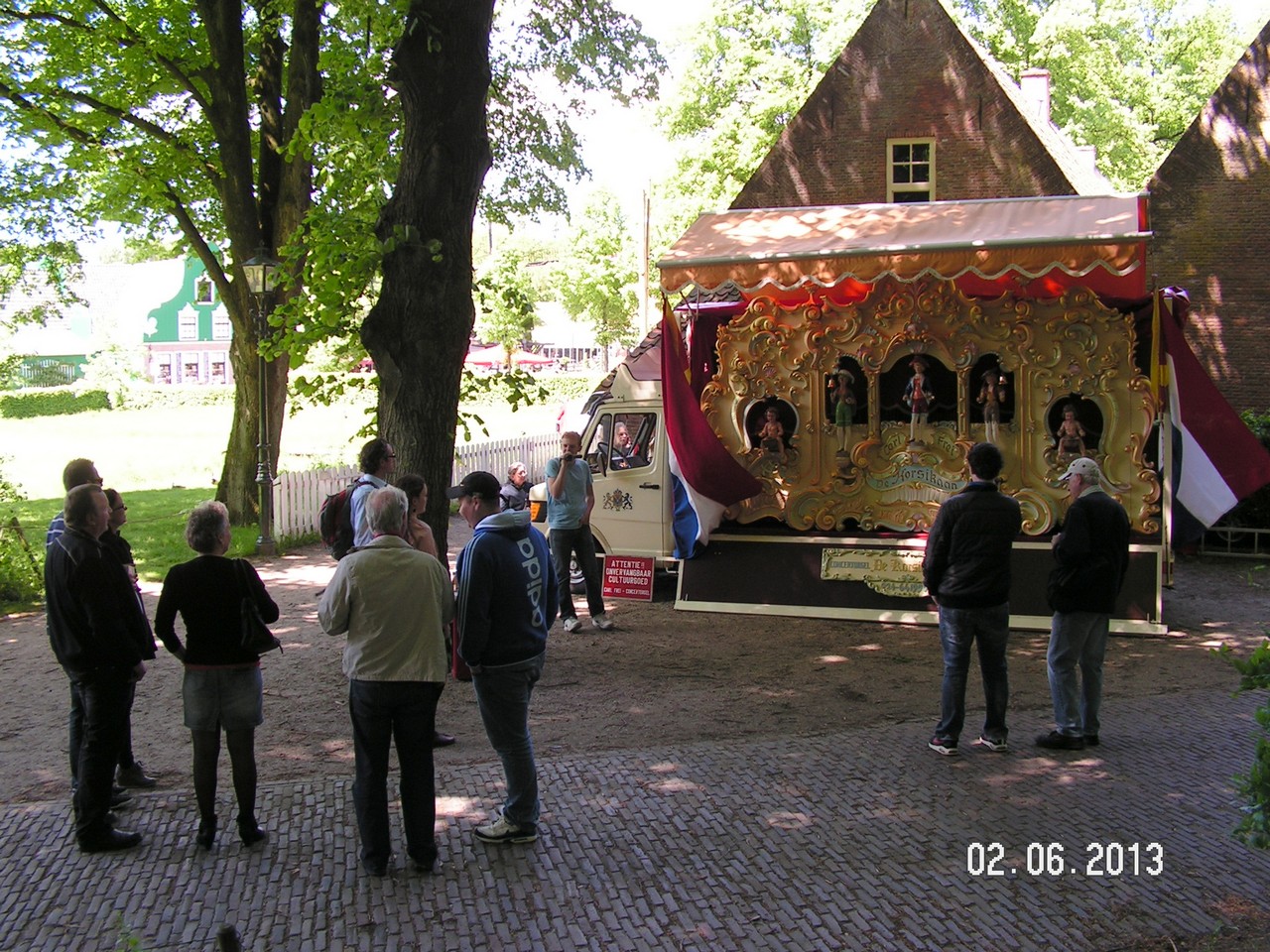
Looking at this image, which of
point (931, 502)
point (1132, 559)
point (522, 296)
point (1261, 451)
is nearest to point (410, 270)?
point (522, 296)

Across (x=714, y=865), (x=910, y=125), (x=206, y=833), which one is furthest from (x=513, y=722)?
(x=910, y=125)

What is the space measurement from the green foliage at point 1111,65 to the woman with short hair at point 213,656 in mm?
35693

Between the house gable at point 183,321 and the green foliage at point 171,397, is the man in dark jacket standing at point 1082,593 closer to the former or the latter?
the green foliage at point 171,397

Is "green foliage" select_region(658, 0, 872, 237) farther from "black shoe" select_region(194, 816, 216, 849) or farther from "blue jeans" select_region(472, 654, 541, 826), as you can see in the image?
"black shoe" select_region(194, 816, 216, 849)

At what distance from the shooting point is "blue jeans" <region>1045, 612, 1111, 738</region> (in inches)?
275

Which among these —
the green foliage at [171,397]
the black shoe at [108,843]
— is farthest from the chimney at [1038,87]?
the green foliage at [171,397]

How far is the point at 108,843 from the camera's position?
5535mm

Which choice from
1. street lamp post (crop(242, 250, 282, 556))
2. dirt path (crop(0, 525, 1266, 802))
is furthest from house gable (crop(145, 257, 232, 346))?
dirt path (crop(0, 525, 1266, 802))

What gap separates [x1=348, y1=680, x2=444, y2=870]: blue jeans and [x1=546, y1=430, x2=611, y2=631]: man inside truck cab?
539 cm

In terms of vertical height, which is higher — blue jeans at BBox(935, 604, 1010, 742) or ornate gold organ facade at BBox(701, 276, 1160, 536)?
ornate gold organ facade at BBox(701, 276, 1160, 536)

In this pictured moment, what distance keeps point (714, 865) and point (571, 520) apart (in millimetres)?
5706

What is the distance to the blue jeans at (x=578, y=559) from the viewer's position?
1078cm

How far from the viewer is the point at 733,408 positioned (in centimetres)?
1187

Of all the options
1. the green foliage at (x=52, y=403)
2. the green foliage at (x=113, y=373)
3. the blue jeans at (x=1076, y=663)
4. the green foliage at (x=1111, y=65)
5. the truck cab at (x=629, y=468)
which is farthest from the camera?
the green foliage at (x=113, y=373)
